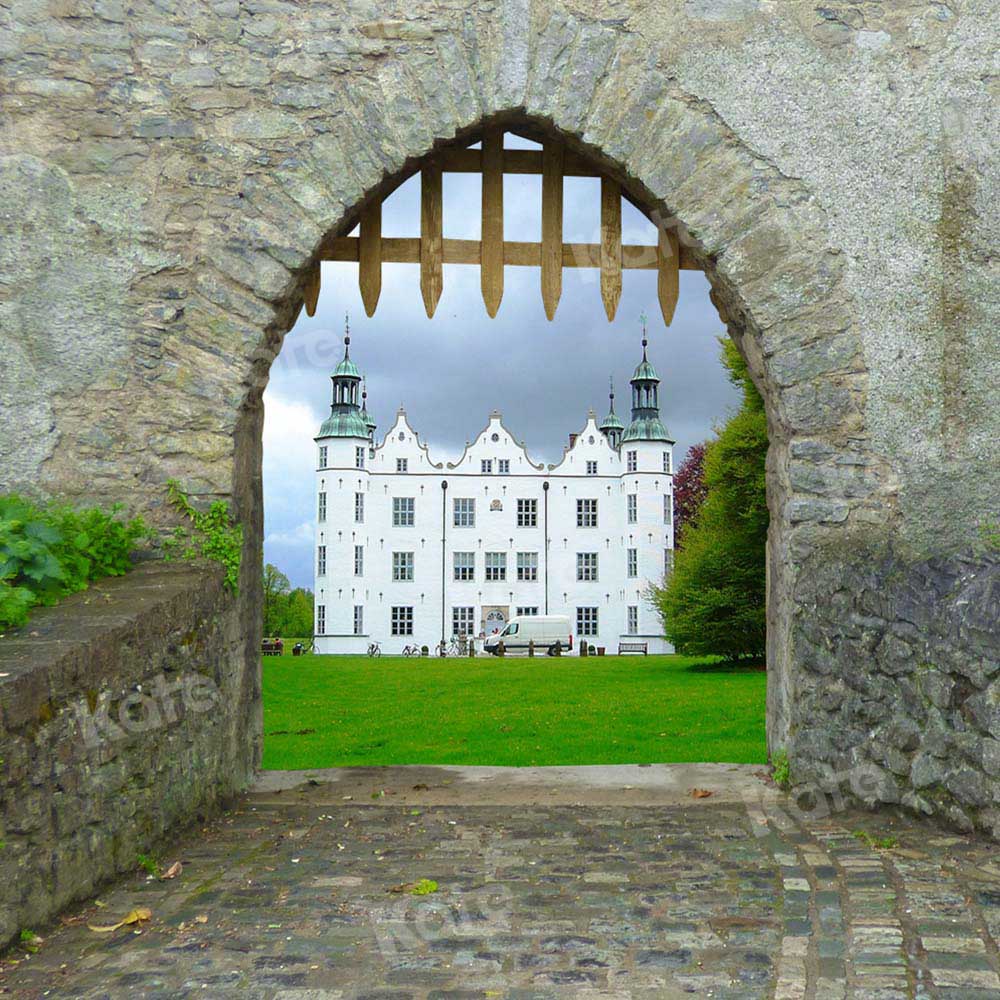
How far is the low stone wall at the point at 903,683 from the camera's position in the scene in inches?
168

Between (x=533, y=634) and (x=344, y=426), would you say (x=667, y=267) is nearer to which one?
(x=533, y=634)

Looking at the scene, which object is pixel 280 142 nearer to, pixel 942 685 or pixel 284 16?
pixel 284 16

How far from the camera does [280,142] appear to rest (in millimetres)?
5320

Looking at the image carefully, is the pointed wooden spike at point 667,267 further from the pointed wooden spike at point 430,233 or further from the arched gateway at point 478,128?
the pointed wooden spike at point 430,233

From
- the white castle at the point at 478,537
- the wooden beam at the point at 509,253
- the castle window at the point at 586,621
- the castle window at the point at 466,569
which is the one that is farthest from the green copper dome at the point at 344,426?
the wooden beam at the point at 509,253

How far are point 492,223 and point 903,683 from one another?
3.29 m

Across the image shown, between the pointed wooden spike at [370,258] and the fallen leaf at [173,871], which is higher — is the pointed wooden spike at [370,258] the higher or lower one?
the higher one

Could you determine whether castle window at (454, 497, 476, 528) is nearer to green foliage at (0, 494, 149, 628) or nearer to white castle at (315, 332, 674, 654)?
white castle at (315, 332, 674, 654)

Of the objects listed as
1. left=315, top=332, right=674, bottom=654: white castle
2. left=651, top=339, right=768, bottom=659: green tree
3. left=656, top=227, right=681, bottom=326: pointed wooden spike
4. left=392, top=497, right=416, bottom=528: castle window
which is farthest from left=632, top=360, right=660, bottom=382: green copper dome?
left=656, top=227, right=681, bottom=326: pointed wooden spike

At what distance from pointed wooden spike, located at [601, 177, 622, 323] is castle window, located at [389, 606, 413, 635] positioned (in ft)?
121

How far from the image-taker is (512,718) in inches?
429

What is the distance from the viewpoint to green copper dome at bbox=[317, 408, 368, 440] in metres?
43.2

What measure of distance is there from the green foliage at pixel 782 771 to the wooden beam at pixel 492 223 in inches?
113

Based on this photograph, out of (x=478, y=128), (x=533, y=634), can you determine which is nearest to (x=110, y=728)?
(x=478, y=128)
